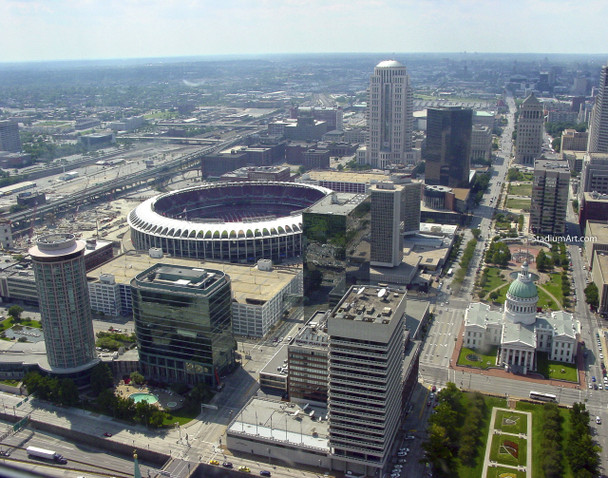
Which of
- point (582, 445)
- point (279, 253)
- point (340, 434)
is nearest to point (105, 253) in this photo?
point (279, 253)

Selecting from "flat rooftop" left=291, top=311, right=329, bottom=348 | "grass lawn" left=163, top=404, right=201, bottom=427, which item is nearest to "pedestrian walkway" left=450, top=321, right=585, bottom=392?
"flat rooftop" left=291, top=311, right=329, bottom=348

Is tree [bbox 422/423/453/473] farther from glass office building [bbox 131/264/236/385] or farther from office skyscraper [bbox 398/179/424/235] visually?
office skyscraper [bbox 398/179/424/235]

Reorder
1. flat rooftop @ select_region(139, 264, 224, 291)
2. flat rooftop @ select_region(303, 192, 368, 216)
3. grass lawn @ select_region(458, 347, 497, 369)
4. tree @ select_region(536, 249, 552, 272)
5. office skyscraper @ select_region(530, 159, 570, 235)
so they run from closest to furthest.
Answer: flat rooftop @ select_region(139, 264, 224, 291) < grass lawn @ select_region(458, 347, 497, 369) < flat rooftop @ select_region(303, 192, 368, 216) < tree @ select_region(536, 249, 552, 272) < office skyscraper @ select_region(530, 159, 570, 235)

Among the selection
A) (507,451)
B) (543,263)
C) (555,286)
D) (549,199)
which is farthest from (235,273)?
(549,199)

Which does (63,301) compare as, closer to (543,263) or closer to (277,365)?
(277,365)

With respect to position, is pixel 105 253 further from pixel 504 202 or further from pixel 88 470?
pixel 504 202

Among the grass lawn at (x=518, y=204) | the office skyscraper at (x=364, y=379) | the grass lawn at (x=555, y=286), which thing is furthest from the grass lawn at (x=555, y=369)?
the grass lawn at (x=518, y=204)

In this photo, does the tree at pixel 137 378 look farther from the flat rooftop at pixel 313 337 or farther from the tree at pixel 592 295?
the tree at pixel 592 295
